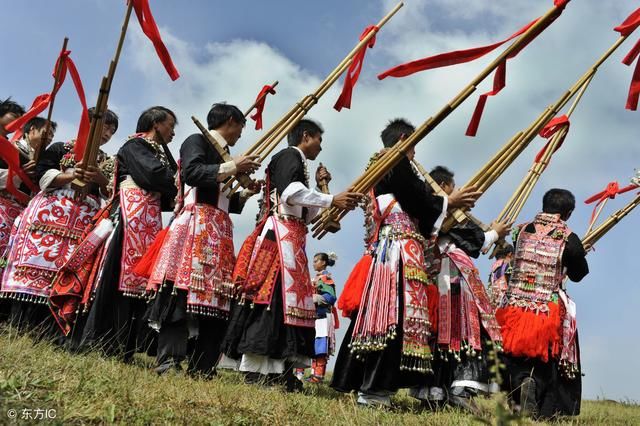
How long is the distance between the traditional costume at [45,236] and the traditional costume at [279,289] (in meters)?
1.55

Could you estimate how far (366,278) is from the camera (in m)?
4.47

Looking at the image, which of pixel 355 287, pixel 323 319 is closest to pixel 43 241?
pixel 355 287

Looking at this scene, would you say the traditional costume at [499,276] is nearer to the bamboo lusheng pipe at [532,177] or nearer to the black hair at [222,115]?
the bamboo lusheng pipe at [532,177]

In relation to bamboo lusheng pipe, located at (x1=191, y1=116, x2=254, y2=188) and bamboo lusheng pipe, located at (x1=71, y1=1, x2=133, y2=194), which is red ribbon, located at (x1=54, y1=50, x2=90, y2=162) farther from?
bamboo lusheng pipe, located at (x1=191, y1=116, x2=254, y2=188)

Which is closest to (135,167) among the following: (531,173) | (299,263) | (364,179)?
(299,263)

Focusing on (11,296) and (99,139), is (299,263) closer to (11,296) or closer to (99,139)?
(99,139)

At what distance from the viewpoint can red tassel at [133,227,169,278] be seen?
181 inches

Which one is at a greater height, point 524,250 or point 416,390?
point 524,250

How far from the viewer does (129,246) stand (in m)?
4.81

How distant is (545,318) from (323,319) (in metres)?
4.16

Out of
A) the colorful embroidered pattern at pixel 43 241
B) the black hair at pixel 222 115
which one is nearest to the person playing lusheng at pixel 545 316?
the black hair at pixel 222 115

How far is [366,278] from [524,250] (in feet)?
6.00

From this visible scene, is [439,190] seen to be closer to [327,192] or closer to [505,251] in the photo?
[327,192]

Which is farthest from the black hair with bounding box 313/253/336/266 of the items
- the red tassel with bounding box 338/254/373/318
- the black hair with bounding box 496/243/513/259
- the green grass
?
the green grass
